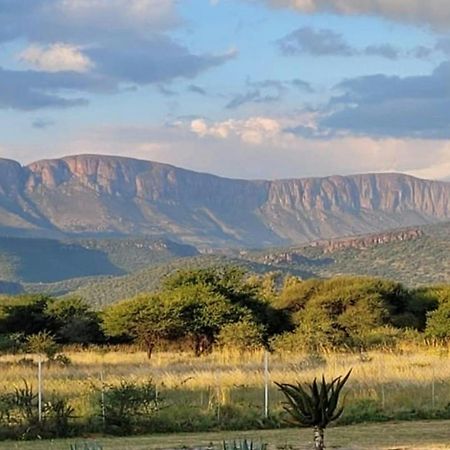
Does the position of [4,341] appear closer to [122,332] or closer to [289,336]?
[122,332]

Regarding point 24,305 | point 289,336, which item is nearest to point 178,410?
point 289,336

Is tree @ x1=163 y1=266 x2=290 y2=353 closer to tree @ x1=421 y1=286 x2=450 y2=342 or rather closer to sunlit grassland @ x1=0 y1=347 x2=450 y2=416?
sunlit grassland @ x1=0 y1=347 x2=450 y2=416

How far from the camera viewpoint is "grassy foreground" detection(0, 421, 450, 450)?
18516mm

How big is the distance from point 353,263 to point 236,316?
286 ft

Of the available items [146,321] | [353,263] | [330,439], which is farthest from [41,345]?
[353,263]

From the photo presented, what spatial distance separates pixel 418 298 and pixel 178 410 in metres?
35.4

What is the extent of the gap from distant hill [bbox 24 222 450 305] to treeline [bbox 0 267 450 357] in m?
53.7

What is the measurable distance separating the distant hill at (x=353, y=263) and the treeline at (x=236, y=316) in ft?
176

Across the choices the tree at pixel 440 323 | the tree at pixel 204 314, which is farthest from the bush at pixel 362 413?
the tree at pixel 204 314

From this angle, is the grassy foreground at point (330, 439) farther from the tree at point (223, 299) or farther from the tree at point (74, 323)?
the tree at point (74, 323)

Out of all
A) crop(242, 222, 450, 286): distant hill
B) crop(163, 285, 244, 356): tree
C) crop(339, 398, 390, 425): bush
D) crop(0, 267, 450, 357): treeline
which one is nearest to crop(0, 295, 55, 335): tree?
crop(0, 267, 450, 357): treeline

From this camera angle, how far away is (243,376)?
28375mm

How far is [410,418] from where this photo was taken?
76.3ft

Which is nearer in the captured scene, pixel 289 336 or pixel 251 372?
pixel 251 372
